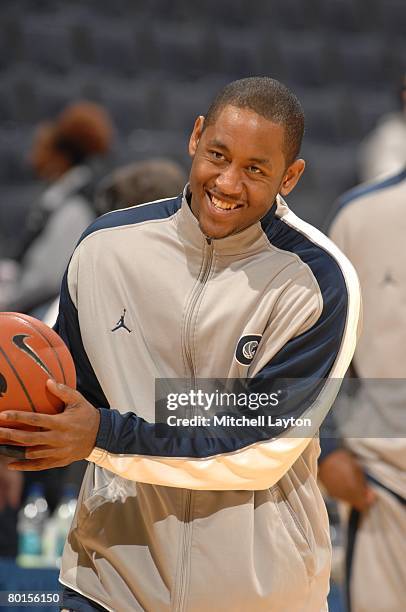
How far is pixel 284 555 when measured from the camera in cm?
232

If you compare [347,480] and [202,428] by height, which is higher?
[347,480]

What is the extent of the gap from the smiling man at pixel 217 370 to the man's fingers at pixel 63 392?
0.08 meters

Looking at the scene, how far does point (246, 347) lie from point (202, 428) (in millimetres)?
182

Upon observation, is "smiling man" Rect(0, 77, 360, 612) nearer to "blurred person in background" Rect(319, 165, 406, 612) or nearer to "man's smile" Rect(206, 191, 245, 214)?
"man's smile" Rect(206, 191, 245, 214)

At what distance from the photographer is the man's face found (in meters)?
2.23

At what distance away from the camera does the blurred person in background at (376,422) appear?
3.71 meters

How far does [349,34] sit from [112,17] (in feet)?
6.72

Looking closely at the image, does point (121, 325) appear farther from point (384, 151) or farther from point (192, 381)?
point (384, 151)

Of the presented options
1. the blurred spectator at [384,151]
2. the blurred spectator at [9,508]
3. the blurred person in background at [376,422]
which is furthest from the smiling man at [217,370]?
the blurred spectator at [384,151]

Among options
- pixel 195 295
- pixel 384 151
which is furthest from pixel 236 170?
pixel 384 151

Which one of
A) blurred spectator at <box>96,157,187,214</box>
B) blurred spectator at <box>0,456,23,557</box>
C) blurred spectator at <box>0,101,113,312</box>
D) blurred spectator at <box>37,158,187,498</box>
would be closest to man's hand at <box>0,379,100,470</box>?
blurred spectator at <box>37,158,187,498</box>

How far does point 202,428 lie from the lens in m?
2.30

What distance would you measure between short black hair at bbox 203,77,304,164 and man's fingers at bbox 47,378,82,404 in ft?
1.95

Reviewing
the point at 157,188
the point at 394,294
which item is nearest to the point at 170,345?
the point at 157,188
